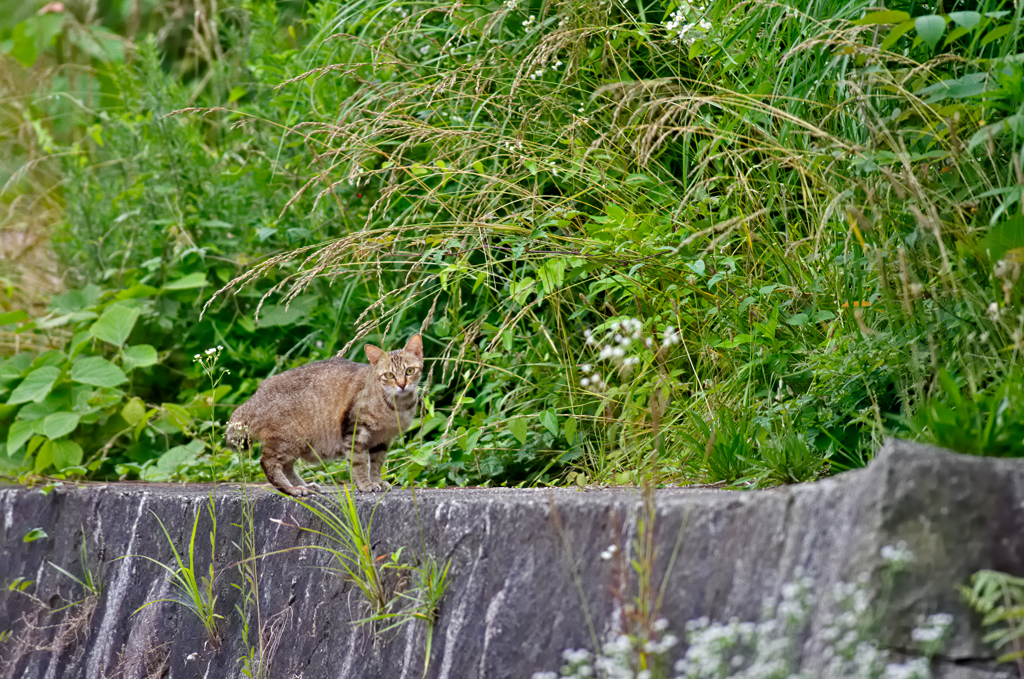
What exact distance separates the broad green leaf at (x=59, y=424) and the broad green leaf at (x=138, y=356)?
14.5 inches

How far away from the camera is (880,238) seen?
251 cm

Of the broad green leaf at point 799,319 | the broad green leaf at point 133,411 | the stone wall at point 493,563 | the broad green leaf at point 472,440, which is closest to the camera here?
the stone wall at point 493,563

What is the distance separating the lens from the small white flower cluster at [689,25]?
3.15 metres

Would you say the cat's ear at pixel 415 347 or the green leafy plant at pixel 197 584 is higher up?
the cat's ear at pixel 415 347

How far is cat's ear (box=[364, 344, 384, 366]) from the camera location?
3352 mm

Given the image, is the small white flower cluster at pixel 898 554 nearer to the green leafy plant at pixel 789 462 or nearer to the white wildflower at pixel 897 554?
the white wildflower at pixel 897 554

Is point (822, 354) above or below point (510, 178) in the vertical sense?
below

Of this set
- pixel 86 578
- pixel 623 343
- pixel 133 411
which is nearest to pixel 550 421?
pixel 623 343

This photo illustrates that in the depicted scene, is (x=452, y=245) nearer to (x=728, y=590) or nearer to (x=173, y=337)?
(x=728, y=590)

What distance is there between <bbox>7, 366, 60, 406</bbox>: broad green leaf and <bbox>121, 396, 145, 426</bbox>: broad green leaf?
0.34 metres

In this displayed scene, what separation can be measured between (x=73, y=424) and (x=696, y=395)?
2.87 meters

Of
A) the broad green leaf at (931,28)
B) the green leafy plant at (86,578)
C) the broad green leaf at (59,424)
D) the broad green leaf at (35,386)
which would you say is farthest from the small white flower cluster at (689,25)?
the broad green leaf at (35,386)

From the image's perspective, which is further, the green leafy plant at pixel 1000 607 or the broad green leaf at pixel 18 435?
the broad green leaf at pixel 18 435

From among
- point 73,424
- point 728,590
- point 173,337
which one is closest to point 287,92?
point 173,337
